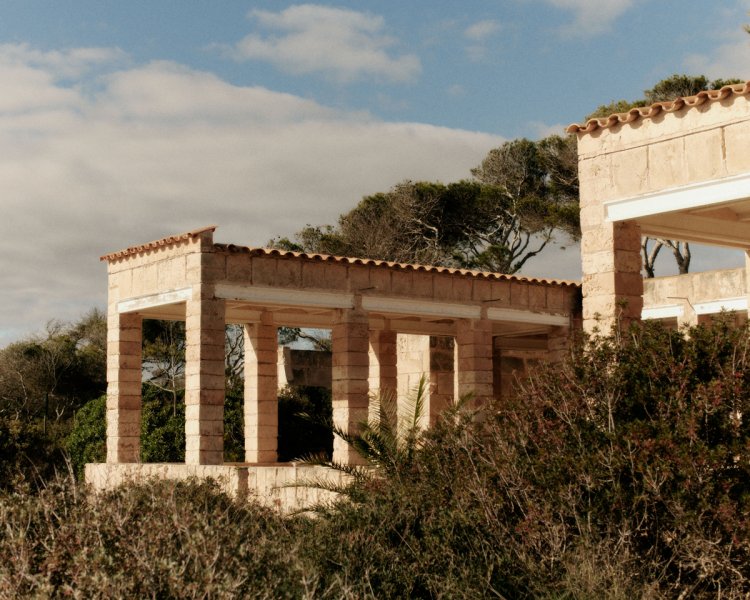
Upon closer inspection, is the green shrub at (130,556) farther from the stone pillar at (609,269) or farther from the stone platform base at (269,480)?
the stone pillar at (609,269)

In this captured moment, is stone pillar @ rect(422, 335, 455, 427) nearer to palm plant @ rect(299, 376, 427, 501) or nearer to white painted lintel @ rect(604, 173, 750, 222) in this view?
white painted lintel @ rect(604, 173, 750, 222)

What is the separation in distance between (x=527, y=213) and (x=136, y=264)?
66.7 ft

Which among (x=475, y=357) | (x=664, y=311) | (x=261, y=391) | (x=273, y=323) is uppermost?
(x=664, y=311)

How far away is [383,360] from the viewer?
2148cm

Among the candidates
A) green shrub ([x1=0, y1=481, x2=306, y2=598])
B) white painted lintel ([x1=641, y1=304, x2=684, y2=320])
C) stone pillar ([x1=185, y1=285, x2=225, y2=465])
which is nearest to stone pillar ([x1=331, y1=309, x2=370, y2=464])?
stone pillar ([x1=185, y1=285, x2=225, y2=465])

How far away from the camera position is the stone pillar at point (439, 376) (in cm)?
2181

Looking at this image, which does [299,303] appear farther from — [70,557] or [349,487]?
[70,557]

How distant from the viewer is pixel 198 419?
15586 millimetres

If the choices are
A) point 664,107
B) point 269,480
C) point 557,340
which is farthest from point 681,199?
point 557,340

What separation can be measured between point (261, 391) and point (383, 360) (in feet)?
9.43

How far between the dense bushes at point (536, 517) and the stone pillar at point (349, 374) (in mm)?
8424

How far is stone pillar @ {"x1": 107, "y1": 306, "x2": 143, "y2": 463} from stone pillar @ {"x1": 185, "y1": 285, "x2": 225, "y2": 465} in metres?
2.43

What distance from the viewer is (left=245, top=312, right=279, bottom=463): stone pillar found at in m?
20.0

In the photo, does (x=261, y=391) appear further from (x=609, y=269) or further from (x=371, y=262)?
(x=609, y=269)
